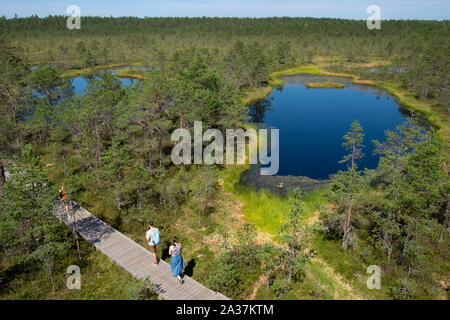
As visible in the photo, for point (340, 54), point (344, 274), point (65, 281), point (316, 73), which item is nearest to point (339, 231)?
point (344, 274)

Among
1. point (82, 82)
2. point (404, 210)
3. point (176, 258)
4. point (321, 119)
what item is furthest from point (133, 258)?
point (82, 82)

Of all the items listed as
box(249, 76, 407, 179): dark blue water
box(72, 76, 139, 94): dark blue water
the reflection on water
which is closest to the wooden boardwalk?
the reflection on water

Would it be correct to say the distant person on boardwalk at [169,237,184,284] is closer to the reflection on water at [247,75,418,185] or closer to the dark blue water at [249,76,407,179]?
the reflection on water at [247,75,418,185]

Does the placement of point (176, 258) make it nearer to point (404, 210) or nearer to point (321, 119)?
point (404, 210)

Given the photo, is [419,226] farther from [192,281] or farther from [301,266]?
[192,281]

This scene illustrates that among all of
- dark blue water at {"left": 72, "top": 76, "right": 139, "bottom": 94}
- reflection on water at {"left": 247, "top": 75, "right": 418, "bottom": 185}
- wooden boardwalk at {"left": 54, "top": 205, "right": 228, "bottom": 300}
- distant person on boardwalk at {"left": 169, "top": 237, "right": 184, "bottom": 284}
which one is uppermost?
dark blue water at {"left": 72, "top": 76, "right": 139, "bottom": 94}

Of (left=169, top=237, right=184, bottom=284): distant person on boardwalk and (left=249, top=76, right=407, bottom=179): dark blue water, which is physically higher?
(left=249, top=76, right=407, bottom=179): dark blue water

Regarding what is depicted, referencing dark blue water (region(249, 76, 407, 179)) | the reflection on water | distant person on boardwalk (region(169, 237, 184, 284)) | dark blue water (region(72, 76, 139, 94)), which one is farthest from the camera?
dark blue water (region(72, 76, 139, 94))
